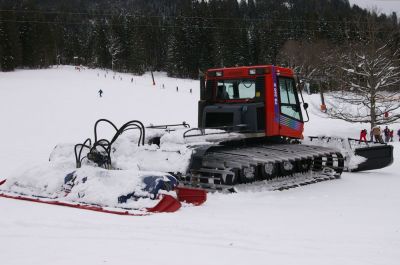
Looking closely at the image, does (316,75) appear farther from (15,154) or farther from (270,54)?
(15,154)

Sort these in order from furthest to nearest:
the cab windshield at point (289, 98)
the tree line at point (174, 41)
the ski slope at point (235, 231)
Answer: the tree line at point (174, 41), the cab windshield at point (289, 98), the ski slope at point (235, 231)

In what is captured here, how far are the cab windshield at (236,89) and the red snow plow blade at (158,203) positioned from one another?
398 cm

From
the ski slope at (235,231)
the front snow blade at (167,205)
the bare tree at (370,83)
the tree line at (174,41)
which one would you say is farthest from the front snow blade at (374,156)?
the tree line at (174,41)

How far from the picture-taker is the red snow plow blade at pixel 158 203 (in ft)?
23.4

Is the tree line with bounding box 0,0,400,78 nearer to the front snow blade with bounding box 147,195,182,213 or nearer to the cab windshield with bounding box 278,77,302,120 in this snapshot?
the cab windshield with bounding box 278,77,302,120

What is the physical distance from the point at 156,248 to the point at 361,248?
2.28 metres

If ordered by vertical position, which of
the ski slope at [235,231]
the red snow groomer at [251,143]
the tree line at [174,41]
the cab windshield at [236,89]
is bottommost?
the ski slope at [235,231]

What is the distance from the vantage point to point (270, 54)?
9319cm

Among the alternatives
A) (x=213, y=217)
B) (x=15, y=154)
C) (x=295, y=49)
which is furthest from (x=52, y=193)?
(x=295, y=49)

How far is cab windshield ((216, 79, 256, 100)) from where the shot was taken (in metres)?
11.3

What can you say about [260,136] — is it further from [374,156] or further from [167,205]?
[167,205]

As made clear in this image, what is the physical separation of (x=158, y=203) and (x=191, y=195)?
0.91m

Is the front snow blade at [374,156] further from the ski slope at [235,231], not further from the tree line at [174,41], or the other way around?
the tree line at [174,41]

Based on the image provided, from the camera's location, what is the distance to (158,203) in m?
7.18
